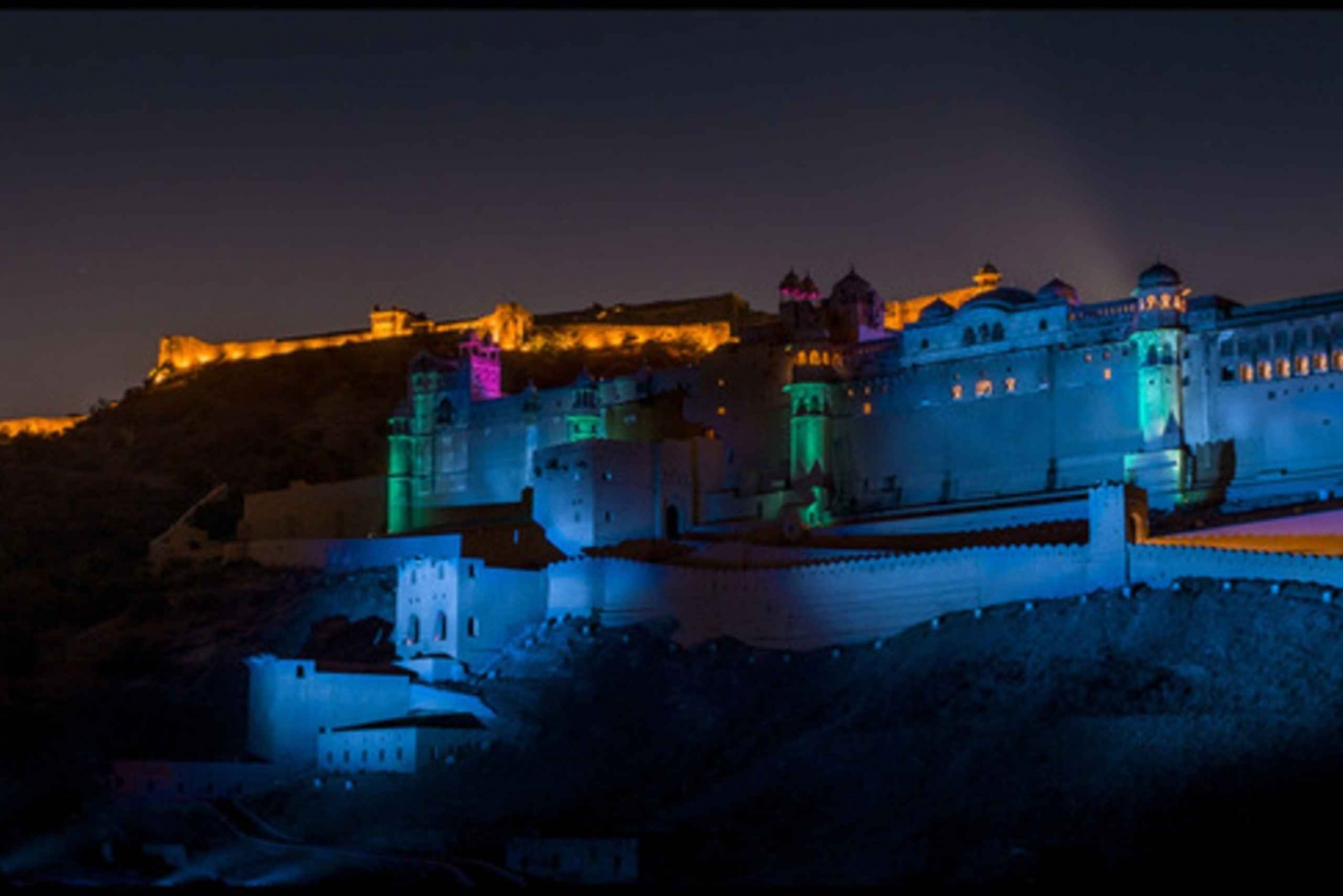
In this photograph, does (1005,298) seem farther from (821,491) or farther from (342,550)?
(342,550)

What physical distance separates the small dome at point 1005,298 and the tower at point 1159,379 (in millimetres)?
5234

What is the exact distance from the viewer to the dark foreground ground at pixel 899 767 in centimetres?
3356

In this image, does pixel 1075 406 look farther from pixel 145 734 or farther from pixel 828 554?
pixel 145 734

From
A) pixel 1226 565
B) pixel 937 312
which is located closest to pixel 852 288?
pixel 937 312

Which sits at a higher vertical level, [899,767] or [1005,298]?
[1005,298]

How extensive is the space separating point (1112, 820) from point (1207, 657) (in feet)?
22.9

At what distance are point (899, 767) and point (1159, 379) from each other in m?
23.9

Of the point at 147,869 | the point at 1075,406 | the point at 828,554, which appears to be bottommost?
the point at 147,869

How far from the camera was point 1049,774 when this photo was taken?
121ft

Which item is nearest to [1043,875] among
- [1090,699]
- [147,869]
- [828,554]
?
[1090,699]

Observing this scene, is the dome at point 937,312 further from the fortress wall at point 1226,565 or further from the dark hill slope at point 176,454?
the fortress wall at point 1226,565

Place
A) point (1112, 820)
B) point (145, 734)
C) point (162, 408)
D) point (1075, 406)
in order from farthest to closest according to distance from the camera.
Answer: point (162, 408), point (1075, 406), point (145, 734), point (1112, 820)

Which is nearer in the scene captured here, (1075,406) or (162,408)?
(1075,406)

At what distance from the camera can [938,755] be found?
1560 inches
